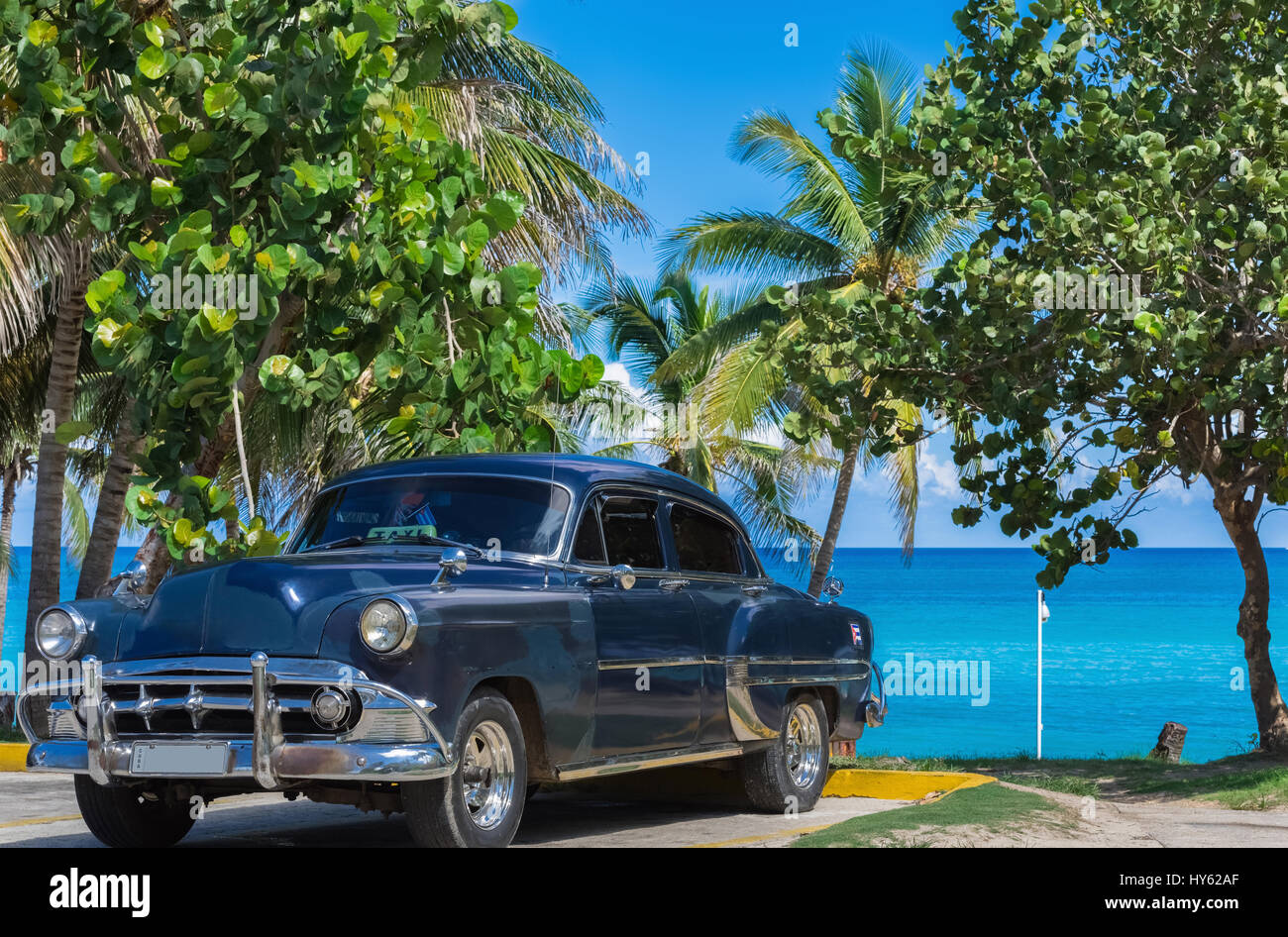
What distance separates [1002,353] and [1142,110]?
2.16 metres

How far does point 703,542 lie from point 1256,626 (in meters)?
7.08

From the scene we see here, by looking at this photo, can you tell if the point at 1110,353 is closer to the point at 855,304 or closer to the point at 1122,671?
the point at 855,304

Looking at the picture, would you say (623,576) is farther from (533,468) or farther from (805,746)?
(805,746)

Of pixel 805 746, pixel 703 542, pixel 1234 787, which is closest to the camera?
pixel 703 542

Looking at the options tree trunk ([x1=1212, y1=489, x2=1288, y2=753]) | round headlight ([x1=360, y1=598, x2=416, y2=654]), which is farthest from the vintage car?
tree trunk ([x1=1212, y1=489, x2=1288, y2=753])

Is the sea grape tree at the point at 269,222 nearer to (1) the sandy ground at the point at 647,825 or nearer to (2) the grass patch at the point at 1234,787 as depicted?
(1) the sandy ground at the point at 647,825

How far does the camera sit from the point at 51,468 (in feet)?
52.5

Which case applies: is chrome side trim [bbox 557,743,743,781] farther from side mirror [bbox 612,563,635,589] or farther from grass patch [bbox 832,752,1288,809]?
grass patch [bbox 832,752,1288,809]

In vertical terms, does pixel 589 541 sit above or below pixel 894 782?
above

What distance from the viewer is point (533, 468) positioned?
757 centimetres

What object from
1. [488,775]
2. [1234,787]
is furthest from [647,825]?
[1234,787]

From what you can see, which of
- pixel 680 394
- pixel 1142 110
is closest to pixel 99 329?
pixel 1142 110

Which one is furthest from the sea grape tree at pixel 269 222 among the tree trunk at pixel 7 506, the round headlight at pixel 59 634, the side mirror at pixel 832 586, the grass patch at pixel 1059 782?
the tree trunk at pixel 7 506

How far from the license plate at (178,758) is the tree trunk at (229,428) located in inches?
51.9
